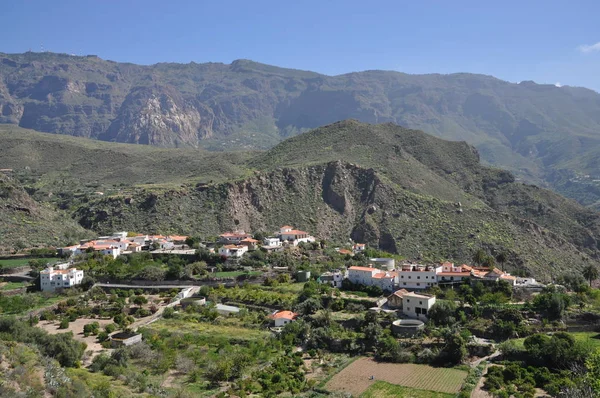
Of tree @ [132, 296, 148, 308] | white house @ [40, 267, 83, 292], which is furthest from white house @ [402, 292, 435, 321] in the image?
white house @ [40, 267, 83, 292]

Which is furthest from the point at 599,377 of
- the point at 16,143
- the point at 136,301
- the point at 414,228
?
the point at 16,143

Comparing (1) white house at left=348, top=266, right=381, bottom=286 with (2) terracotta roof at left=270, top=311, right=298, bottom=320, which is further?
(1) white house at left=348, top=266, right=381, bottom=286

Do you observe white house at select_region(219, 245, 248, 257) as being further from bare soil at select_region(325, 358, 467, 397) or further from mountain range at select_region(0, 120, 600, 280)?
bare soil at select_region(325, 358, 467, 397)

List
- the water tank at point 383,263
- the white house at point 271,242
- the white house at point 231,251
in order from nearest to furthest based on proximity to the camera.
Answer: the water tank at point 383,263 < the white house at point 231,251 < the white house at point 271,242

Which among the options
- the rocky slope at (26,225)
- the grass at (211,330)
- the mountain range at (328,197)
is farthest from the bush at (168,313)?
the mountain range at (328,197)

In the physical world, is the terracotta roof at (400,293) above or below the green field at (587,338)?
above

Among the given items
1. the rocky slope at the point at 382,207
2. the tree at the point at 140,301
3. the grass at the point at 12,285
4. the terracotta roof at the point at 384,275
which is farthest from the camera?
the rocky slope at the point at 382,207

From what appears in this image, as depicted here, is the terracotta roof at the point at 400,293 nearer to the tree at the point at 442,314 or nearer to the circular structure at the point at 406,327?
the tree at the point at 442,314
